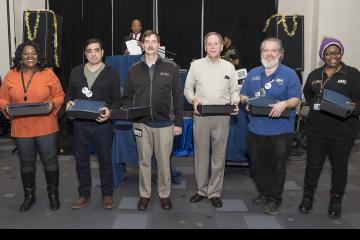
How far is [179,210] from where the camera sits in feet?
10.9

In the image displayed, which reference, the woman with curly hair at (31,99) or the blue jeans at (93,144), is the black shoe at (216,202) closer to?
the blue jeans at (93,144)

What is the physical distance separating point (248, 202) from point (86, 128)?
1.55 meters

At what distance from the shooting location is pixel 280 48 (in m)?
3.08

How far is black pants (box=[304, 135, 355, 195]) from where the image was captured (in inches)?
119

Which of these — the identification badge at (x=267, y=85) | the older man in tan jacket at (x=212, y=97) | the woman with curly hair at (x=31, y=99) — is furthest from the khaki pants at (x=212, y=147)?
the woman with curly hair at (x=31, y=99)

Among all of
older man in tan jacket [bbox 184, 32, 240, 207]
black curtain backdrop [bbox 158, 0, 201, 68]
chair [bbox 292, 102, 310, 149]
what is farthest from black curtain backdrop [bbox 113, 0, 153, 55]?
older man in tan jacket [bbox 184, 32, 240, 207]

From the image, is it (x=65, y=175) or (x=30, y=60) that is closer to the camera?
(x=30, y=60)

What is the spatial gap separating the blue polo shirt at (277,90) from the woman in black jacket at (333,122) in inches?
6.5

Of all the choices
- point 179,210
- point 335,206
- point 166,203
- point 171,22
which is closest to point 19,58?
point 166,203

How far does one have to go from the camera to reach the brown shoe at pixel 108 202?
3328 millimetres

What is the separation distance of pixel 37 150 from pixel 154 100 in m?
1.03
